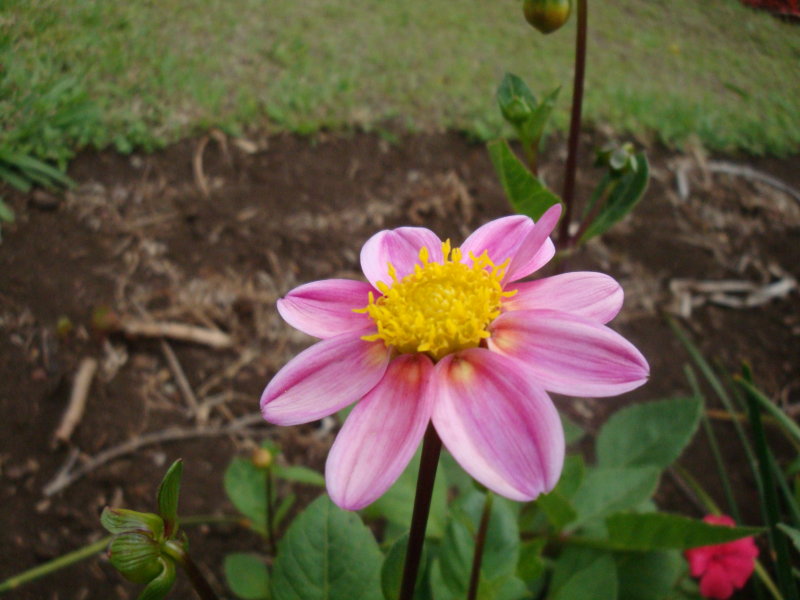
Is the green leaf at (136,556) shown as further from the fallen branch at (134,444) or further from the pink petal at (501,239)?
the fallen branch at (134,444)

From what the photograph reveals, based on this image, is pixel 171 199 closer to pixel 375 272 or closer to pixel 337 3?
pixel 337 3

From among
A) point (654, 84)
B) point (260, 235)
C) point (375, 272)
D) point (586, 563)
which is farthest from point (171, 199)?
point (654, 84)

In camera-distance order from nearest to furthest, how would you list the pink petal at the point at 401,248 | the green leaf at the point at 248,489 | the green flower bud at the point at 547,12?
the pink petal at the point at 401,248, the green flower bud at the point at 547,12, the green leaf at the point at 248,489

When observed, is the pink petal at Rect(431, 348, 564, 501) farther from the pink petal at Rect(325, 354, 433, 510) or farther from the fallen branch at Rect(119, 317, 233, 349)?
the fallen branch at Rect(119, 317, 233, 349)

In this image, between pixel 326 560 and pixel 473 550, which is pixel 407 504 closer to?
pixel 473 550

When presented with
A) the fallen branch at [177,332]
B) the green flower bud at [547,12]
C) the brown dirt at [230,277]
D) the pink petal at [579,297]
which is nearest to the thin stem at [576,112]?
the green flower bud at [547,12]

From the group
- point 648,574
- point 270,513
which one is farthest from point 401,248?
point 648,574
